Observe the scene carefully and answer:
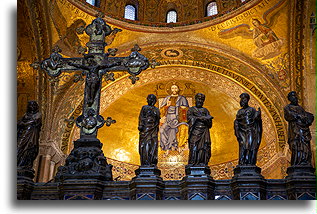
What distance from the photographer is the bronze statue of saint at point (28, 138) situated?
6.73m

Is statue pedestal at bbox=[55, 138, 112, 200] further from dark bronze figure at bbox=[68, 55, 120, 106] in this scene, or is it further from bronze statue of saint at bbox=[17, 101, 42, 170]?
dark bronze figure at bbox=[68, 55, 120, 106]

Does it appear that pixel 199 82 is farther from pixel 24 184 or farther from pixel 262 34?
pixel 24 184

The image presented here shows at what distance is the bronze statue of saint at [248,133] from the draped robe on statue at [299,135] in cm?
44

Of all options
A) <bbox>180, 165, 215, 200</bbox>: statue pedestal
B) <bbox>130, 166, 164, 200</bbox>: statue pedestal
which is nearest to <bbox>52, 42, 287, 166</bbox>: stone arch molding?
<bbox>180, 165, 215, 200</bbox>: statue pedestal

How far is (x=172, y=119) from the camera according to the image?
15.0 metres

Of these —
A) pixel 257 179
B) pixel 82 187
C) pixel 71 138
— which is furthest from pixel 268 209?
pixel 71 138

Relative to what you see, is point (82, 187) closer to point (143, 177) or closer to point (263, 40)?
point (143, 177)

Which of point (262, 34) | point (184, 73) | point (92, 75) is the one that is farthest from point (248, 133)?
point (184, 73)

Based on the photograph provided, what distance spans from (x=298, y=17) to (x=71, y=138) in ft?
23.4

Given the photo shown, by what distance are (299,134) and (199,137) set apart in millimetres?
1386

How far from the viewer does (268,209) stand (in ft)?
17.8

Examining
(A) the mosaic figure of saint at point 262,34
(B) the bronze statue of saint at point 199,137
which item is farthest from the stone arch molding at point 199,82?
(B) the bronze statue of saint at point 199,137

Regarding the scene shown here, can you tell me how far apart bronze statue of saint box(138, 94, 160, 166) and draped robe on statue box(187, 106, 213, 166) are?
1.61 ft

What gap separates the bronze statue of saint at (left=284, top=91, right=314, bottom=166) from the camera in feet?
21.5
